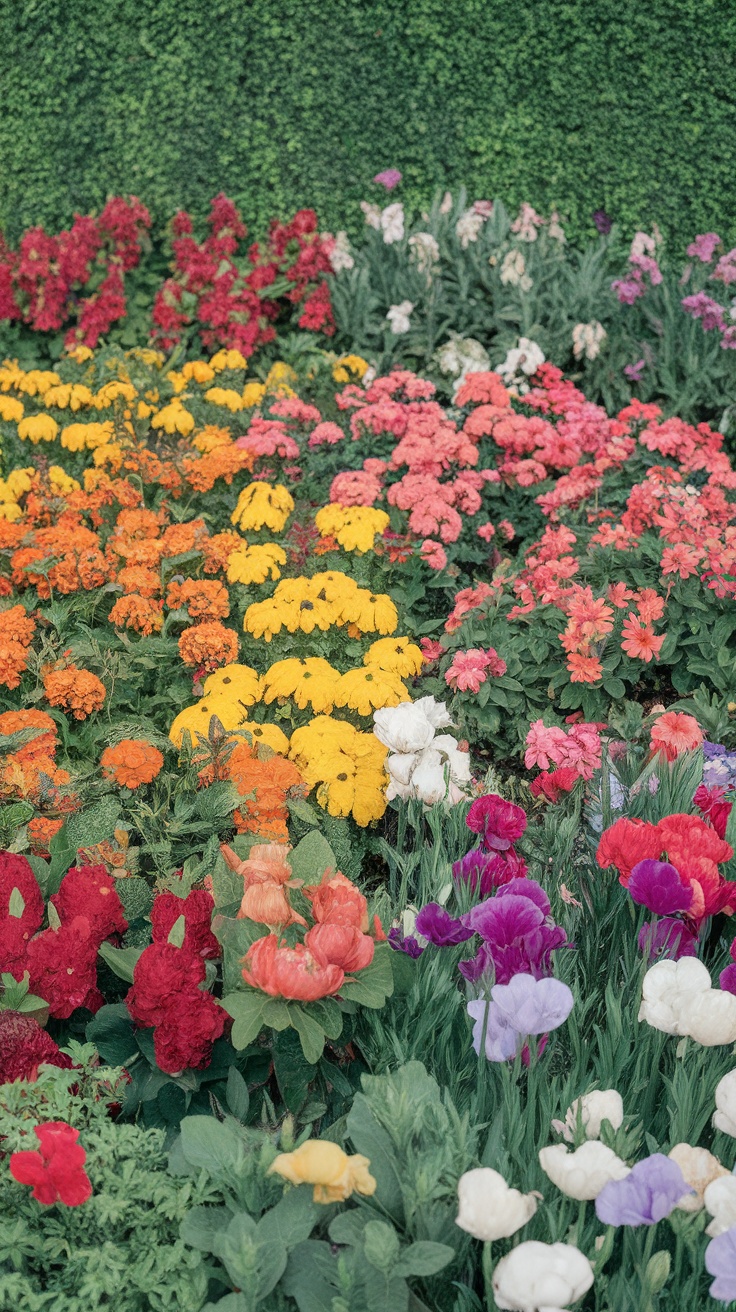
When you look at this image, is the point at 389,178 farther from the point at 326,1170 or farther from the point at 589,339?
the point at 326,1170

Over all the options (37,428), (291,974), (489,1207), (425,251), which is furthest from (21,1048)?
(425,251)

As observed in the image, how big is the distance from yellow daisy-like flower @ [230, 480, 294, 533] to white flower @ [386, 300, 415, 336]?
1.69 m

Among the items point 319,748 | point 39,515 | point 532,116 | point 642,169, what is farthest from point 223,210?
point 319,748

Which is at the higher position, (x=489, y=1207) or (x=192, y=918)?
(x=489, y=1207)

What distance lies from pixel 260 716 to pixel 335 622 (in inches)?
17.3

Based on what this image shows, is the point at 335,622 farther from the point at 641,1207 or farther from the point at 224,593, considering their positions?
the point at 641,1207

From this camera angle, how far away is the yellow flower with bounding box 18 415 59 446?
3982 mm

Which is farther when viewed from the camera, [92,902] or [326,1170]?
[92,902]

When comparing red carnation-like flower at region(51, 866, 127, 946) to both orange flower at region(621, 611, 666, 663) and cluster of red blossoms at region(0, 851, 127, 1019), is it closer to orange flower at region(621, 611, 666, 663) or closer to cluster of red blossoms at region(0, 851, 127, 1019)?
cluster of red blossoms at region(0, 851, 127, 1019)

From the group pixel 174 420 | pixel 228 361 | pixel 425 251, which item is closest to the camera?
pixel 174 420

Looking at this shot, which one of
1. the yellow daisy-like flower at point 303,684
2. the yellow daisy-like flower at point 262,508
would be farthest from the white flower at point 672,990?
the yellow daisy-like flower at point 262,508

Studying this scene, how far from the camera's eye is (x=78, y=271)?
5336mm

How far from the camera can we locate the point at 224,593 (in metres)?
3.10

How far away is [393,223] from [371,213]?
0.19m
